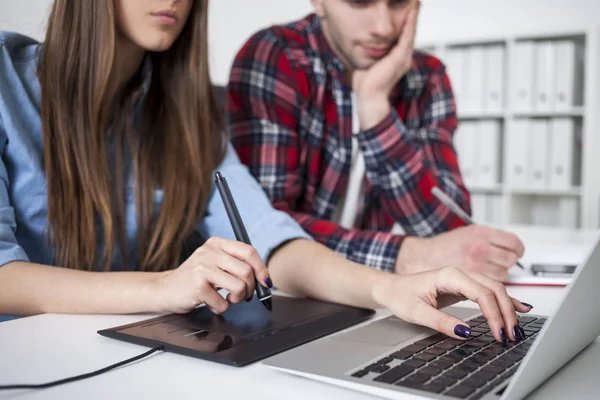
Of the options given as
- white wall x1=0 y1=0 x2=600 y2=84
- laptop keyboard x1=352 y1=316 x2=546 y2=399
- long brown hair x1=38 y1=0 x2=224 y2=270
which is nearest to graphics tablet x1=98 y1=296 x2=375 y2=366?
laptop keyboard x1=352 y1=316 x2=546 y2=399

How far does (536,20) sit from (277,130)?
8.21 feet

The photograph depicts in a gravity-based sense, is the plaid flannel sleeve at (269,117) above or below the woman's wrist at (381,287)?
above

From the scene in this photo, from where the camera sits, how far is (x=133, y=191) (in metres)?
1.05

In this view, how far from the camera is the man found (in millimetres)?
1311

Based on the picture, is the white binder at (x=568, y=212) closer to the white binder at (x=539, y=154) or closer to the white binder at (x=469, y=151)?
the white binder at (x=539, y=154)

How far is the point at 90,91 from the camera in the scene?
984 millimetres

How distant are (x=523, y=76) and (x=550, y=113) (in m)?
0.21

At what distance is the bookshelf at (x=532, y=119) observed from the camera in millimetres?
2768

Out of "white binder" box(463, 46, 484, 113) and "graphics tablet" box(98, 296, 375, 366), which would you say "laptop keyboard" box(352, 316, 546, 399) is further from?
"white binder" box(463, 46, 484, 113)

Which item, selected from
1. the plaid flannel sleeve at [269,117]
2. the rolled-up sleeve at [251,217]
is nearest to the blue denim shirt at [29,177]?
the rolled-up sleeve at [251,217]

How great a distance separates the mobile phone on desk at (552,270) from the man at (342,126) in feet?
0.92

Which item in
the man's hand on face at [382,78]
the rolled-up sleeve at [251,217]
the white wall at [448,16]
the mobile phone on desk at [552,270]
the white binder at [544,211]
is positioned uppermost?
the white wall at [448,16]

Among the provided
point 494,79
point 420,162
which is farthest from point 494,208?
point 420,162

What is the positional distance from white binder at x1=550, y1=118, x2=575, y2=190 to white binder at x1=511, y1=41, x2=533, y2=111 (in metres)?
0.16
